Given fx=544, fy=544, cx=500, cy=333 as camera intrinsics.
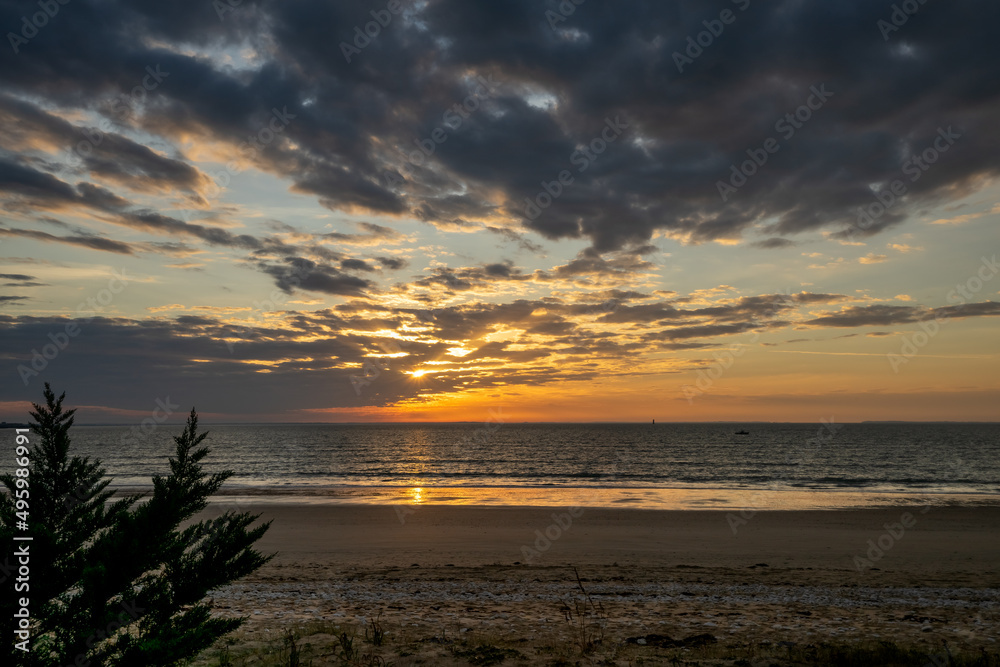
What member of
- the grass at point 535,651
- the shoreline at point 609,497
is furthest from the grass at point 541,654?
the shoreline at point 609,497

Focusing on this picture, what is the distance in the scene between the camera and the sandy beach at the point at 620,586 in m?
9.44

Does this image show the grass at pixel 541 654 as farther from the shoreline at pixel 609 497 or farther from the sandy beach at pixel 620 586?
the shoreline at pixel 609 497

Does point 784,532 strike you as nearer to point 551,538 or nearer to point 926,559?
point 926,559

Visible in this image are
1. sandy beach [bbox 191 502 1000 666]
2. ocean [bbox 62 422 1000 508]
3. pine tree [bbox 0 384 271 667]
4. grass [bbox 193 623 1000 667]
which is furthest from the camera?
ocean [bbox 62 422 1000 508]

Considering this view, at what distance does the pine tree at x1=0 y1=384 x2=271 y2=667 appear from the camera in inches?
143

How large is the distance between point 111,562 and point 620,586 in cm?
1324

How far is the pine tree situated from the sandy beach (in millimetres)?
4869

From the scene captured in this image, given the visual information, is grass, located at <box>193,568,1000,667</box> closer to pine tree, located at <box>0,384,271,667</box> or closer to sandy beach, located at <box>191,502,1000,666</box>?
sandy beach, located at <box>191,502,1000,666</box>

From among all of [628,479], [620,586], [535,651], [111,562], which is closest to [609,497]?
[628,479]

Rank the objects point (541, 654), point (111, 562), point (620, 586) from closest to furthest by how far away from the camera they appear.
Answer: point (111, 562), point (541, 654), point (620, 586)

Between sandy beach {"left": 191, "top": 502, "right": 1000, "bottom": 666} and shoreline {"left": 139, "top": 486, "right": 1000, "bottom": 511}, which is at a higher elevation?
sandy beach {"left": 191, "top": 502, "right": 1000, "bottom": 666}

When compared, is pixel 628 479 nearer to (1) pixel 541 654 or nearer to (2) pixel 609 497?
(2) pixel 609 497

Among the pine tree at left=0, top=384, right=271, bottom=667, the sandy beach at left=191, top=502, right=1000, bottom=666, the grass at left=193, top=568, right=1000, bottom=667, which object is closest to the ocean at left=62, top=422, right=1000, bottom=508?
the sandy beach at left=191, top=502, right=1000, bottom=666

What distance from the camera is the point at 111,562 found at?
3775 mm
